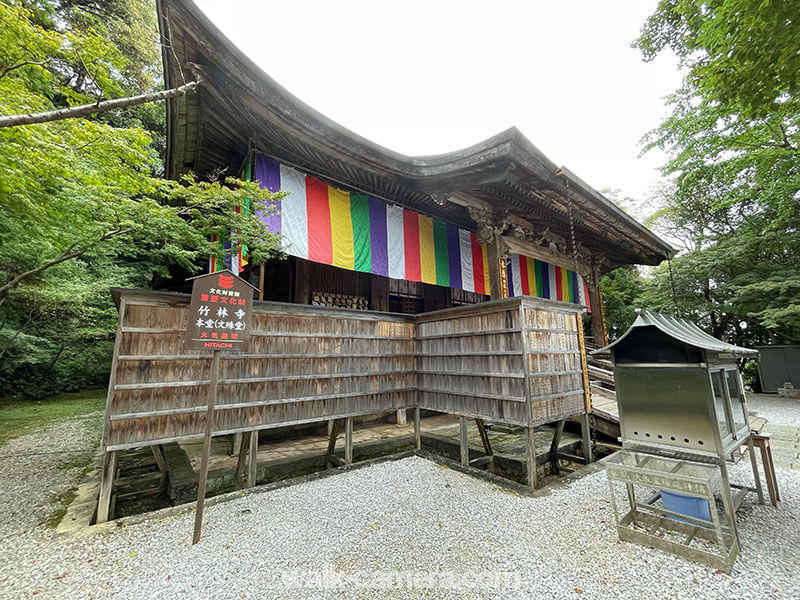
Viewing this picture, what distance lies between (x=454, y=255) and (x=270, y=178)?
449 centimetres

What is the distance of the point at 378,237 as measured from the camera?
273 inches

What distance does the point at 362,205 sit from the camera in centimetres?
681

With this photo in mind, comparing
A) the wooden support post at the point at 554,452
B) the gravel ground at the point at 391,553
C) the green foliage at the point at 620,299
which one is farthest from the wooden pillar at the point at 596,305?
the gravel ground at the point at 391,553

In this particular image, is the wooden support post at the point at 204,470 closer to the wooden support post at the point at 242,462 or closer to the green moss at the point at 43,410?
the wooden support post at the point at 242,462

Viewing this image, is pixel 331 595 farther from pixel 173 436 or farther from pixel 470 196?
pixel 470 196

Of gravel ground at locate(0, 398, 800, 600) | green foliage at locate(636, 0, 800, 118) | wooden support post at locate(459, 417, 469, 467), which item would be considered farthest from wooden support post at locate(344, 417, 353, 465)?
green foliage at locate(636, 0, 800, 118)

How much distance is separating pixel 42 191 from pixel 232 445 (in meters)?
5.00

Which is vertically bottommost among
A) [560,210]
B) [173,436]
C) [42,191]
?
[173,436]

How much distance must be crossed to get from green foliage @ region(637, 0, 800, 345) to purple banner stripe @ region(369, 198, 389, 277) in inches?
199

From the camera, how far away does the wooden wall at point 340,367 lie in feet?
12.4

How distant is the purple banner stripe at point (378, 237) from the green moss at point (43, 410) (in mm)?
8579

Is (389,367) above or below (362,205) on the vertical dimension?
below

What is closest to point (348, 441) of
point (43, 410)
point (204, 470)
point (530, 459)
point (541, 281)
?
point (204, 470)

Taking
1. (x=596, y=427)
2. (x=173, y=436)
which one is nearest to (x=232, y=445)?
(x=173, y=436)
